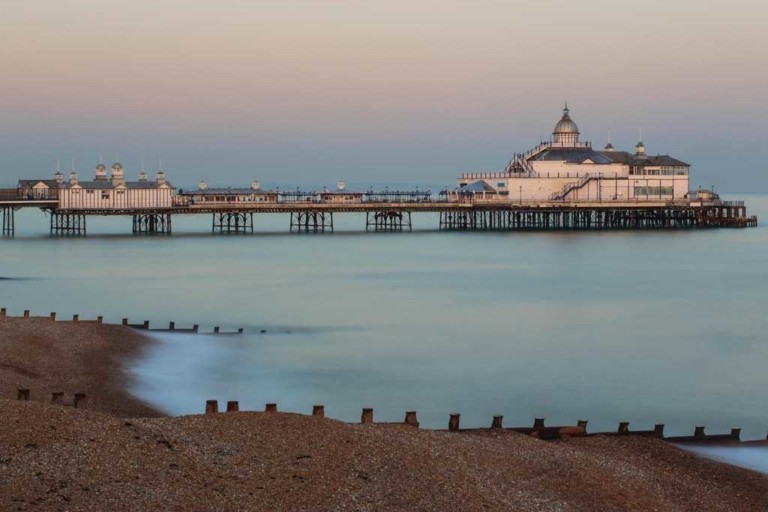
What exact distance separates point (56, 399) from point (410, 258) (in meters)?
47.9

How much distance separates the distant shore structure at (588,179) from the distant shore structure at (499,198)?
84mm

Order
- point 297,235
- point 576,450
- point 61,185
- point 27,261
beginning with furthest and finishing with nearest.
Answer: point 297,235 → point 61,185 → point 27,261 → point 576,450

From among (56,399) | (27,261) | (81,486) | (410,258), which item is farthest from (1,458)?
(410,258)

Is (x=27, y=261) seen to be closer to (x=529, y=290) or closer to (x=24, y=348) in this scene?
(x=529, y=290)

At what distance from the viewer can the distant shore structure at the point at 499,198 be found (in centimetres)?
8481

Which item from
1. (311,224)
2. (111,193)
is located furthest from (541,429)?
(311,224)

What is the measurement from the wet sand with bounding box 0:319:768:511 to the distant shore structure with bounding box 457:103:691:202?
256 ft

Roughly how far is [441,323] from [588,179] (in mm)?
59414

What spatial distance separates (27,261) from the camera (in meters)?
60.0

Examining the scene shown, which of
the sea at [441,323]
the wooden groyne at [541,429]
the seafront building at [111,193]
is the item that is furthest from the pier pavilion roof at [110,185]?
the wooden groyne at [541,429]

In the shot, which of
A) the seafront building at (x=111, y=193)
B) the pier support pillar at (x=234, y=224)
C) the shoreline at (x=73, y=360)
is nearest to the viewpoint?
the shoreline at (x=73, y=360)

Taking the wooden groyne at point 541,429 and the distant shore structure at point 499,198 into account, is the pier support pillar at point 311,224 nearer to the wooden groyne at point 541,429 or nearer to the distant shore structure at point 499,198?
the distant shore structure at point 499,198

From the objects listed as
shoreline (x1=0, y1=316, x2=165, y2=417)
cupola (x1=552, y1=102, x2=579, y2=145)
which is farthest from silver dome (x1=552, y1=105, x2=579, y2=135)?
shoreline (x1=0, y1=316, x2=165, y2=417)

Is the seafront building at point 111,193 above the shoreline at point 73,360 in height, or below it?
above
